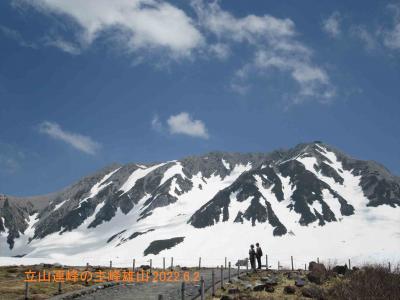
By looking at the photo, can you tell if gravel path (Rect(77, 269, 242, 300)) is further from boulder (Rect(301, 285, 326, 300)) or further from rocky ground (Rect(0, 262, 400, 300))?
boulder (Rect(301, 285, 326, 300))

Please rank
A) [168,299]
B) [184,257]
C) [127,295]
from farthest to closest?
[184,257] < [127,295] < [168,299]

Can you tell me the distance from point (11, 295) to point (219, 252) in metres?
174

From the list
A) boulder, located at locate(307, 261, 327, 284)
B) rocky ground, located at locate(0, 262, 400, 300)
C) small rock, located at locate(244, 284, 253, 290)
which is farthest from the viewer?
boulder, located at locate(307, 261, 327, 284)

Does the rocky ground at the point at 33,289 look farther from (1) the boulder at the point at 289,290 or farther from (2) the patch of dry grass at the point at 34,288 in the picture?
(1) the boulder at the point at 289,290

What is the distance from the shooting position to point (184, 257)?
19400cm

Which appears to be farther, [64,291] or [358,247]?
[358,247]

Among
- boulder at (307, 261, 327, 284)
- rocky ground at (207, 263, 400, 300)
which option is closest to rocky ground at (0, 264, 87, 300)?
rocky ground at (207, 263, 400, 300)

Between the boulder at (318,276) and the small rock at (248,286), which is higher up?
the boulder at (318,276)

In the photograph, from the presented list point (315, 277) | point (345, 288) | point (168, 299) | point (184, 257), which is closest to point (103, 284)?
point (168, 299)

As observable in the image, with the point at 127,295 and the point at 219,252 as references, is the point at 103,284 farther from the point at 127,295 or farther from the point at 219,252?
the point at 219,252

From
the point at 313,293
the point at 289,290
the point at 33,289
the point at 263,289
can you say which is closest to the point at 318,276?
the point at 289,290

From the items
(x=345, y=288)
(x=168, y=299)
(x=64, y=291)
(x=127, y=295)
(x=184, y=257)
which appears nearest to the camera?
(x=345, y=288)

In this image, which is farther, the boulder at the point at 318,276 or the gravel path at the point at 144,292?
the boulder at the point at 318,276

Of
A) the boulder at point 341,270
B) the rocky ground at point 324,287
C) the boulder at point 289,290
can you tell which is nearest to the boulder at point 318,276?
the rocky ground at point 324,287
